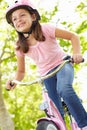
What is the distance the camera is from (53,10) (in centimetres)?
1155

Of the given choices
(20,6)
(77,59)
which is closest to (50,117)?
(77,59)

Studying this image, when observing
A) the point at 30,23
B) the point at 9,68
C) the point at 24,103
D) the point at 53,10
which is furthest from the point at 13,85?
the point at 24,103

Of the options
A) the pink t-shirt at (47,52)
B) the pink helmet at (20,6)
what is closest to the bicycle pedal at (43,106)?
the pink t-shirt at (47,52)

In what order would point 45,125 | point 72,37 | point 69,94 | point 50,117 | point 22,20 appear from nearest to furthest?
point 45,125, point 69,94, point 50,117, point 72,37, point 22,20

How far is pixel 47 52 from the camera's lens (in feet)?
13.5

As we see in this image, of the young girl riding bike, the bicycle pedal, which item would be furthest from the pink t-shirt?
the bicycle pedal

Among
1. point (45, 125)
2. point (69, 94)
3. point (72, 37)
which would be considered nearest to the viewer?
point (45, 125)

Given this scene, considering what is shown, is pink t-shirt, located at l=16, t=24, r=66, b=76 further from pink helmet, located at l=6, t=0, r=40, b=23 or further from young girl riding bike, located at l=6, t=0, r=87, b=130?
pink helmet, located at l=6, t=0, r=40, b=23

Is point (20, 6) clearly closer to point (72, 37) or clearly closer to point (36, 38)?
point (36, 38)

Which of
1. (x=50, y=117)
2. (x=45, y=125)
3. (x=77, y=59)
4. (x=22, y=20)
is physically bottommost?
(x=45, y=125)

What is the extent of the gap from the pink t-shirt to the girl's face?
208 mm

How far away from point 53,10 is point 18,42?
24.4ft

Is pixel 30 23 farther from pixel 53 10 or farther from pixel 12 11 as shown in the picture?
pixel 53 10

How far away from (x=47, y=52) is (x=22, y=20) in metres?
0.50
